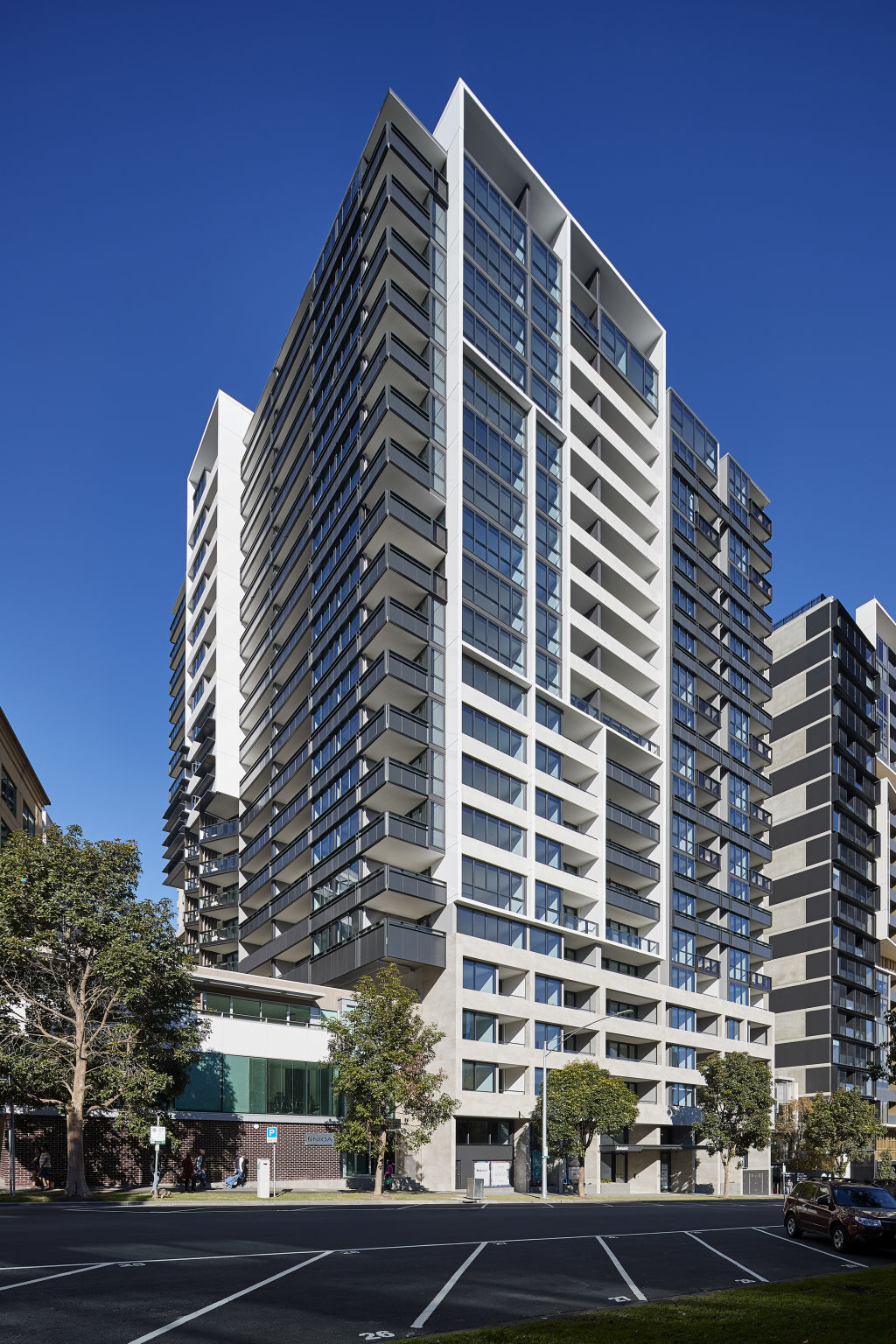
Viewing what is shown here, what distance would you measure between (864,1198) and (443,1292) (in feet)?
50.0

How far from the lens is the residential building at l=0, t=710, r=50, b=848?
80000mm

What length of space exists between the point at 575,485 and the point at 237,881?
1722 inches

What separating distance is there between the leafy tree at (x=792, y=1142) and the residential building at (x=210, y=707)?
4569 centimetres

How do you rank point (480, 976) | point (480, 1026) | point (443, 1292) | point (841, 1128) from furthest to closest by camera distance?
point (841, 1128) → point (480, 976) → point (480, 1026) → point (443, 1292)

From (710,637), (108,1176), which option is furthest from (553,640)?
(108,1176)

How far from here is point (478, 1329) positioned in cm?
1339

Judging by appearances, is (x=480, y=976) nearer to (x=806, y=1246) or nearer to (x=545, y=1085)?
(x=545, y=1085)

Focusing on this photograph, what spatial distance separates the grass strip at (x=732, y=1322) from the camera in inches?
516

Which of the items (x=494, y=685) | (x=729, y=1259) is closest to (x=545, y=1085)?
(x=494, y=685)

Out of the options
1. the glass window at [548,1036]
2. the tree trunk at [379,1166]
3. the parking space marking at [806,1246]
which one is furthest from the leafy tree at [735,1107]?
the parking space marking at [806,1246]

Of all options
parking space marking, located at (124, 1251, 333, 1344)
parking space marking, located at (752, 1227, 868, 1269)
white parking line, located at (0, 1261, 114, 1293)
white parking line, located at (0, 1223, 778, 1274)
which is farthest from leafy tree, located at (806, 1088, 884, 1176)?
white parking line, located at (0, 1261, 114, 1293)

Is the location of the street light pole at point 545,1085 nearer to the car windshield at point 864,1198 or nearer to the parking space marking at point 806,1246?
the parking space marking at point 806,1246

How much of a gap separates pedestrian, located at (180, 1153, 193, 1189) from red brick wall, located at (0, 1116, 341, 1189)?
11.2 inches

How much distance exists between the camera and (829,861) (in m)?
102
